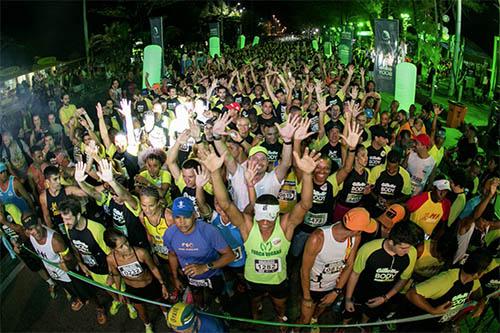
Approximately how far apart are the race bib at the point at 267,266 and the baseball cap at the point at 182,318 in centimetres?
103

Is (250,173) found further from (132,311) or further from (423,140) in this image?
(423,140)

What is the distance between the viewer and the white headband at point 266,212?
3748 mm

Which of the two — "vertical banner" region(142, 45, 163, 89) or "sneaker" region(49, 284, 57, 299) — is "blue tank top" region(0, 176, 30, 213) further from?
"vertical banner" region(142, 45, 163, 89)

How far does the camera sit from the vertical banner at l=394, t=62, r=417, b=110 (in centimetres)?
1086

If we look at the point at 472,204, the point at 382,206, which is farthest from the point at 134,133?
the point at 472,204

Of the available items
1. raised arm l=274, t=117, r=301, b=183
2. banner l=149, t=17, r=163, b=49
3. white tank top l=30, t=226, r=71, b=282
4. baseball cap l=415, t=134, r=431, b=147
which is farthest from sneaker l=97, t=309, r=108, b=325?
banner l=149, t=17, r=163, b=49

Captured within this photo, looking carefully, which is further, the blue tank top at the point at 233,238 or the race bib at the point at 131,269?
the blue tank top at the point at 233,238

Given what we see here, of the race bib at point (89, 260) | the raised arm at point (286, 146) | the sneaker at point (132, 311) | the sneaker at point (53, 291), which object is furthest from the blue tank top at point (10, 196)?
the raised arm at point (286, 146)

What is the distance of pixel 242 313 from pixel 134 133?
148 inches

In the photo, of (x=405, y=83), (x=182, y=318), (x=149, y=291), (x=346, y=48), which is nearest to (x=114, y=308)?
(x=149, y=291)

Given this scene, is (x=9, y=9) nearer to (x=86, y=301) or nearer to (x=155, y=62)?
(x=155, y=62)

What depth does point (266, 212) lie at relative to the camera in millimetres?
3754

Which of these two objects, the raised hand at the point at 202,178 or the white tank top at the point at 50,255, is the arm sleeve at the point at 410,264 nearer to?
the raised hand at the point at 202,178

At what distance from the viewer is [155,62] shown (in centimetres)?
1479
